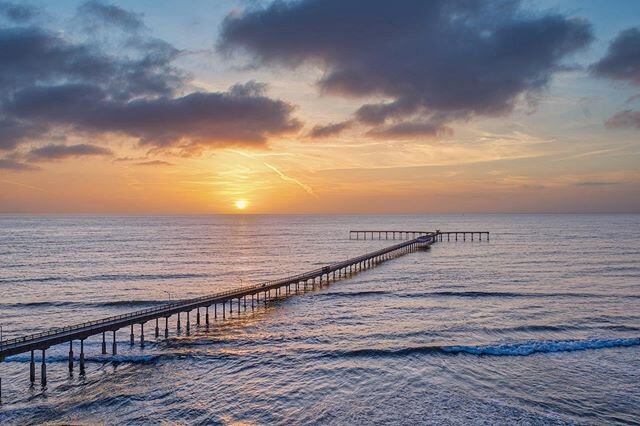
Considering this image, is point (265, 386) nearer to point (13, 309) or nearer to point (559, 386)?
point (559, 386)

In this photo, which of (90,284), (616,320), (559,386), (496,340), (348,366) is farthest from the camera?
(90,284)

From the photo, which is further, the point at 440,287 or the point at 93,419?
the point at 440,287

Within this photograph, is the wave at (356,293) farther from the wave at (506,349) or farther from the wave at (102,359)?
the wave at (102,359)

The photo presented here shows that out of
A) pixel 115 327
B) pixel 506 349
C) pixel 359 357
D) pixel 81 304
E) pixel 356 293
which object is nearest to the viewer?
pixel 359 357

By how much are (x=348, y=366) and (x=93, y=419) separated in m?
16.8

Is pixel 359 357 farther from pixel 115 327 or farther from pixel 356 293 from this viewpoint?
pixel 356 293

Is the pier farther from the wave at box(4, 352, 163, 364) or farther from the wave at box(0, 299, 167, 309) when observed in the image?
the wave at box(0, 299, 167, 309)

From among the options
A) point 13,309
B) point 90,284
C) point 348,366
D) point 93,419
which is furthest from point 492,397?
point 90,284

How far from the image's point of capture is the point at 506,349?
3744cm

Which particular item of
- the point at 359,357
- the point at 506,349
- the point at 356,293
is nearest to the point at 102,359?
the point at 359,357

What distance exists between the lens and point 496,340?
40125 mm

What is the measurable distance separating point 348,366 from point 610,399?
1640cm

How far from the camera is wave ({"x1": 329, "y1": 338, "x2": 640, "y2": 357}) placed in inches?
1459

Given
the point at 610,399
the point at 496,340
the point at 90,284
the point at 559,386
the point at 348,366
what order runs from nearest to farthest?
the point at 610,399 < the point at 559,386 < the point at 348,366 < the point at 496,340 < the point at 90,284
